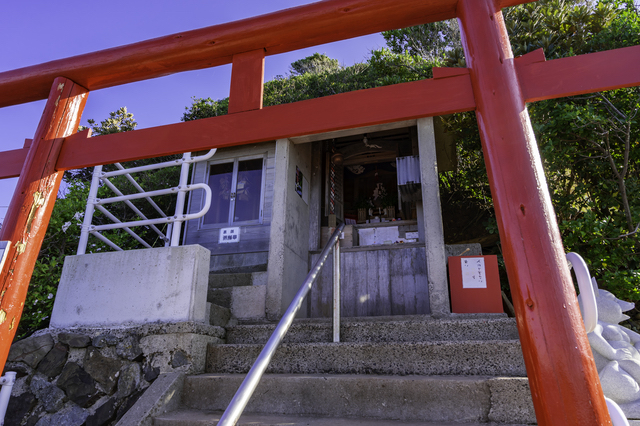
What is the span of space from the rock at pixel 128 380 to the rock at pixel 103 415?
2.9 inches

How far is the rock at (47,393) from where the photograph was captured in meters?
2.61

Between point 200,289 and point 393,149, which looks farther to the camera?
point 393,149

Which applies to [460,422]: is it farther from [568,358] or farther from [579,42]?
[579,42]

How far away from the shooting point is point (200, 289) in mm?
2920

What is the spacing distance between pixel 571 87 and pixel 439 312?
7.95ft

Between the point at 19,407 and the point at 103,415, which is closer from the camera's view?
the point at 103,415

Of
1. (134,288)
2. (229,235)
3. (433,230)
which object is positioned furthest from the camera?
(229,235)

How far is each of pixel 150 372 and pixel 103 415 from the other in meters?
0.36

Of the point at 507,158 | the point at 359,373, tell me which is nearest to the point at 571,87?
the point at 507,158

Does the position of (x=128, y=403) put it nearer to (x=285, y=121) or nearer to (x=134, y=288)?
(x=134, y=288)

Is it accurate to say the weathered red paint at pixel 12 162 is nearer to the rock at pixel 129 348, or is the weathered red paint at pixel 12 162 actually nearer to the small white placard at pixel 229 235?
the rock at pixel 129 348

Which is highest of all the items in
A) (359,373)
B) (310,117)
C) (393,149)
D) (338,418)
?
(393,149)

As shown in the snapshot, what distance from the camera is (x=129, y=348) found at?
8.91ft

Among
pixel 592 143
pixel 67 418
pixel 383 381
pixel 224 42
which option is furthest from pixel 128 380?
pixel 592 143
